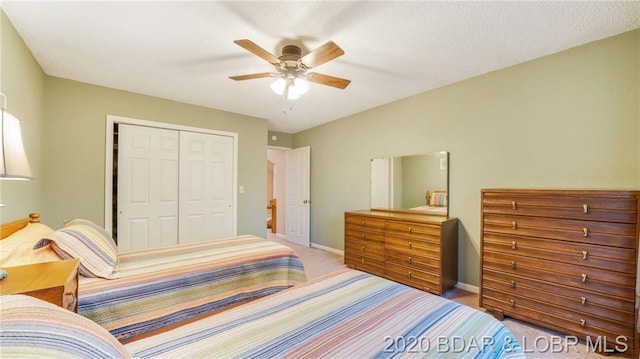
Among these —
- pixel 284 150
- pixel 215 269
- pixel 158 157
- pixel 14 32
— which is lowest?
pixel 215 269

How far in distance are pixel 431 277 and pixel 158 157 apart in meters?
3.83

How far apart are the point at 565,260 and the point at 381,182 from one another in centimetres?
225

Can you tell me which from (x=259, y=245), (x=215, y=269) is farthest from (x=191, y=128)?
(x=215, y=269)

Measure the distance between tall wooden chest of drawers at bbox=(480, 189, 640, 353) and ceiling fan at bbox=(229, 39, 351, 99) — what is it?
1891mm

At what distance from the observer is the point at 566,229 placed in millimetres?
1999

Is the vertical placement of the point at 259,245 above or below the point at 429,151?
below

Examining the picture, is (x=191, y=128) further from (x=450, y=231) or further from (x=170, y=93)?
(x=450, y=231)

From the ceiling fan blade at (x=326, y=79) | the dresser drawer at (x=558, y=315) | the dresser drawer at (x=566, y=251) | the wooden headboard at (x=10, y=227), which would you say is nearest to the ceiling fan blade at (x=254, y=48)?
the ceiling fan blade at (x=326, y=79)

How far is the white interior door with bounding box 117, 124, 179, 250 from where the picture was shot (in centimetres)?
339

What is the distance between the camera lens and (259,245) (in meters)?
2.57

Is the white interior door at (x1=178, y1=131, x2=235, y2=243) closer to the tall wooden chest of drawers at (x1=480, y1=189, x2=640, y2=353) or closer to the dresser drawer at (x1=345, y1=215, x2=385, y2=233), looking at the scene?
the dresser drawer at (x1=345, y1=215, x2=385, y2=233)

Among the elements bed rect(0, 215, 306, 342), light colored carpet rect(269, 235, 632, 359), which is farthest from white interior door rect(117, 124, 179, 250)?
light colored carpet rect(269, 235, 632, 359)

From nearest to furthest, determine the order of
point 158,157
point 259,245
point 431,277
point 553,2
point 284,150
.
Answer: point 553,2, point 259,245, point 431,277, point 158,157, point 284,150

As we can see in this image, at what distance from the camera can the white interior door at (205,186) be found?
3.83m
